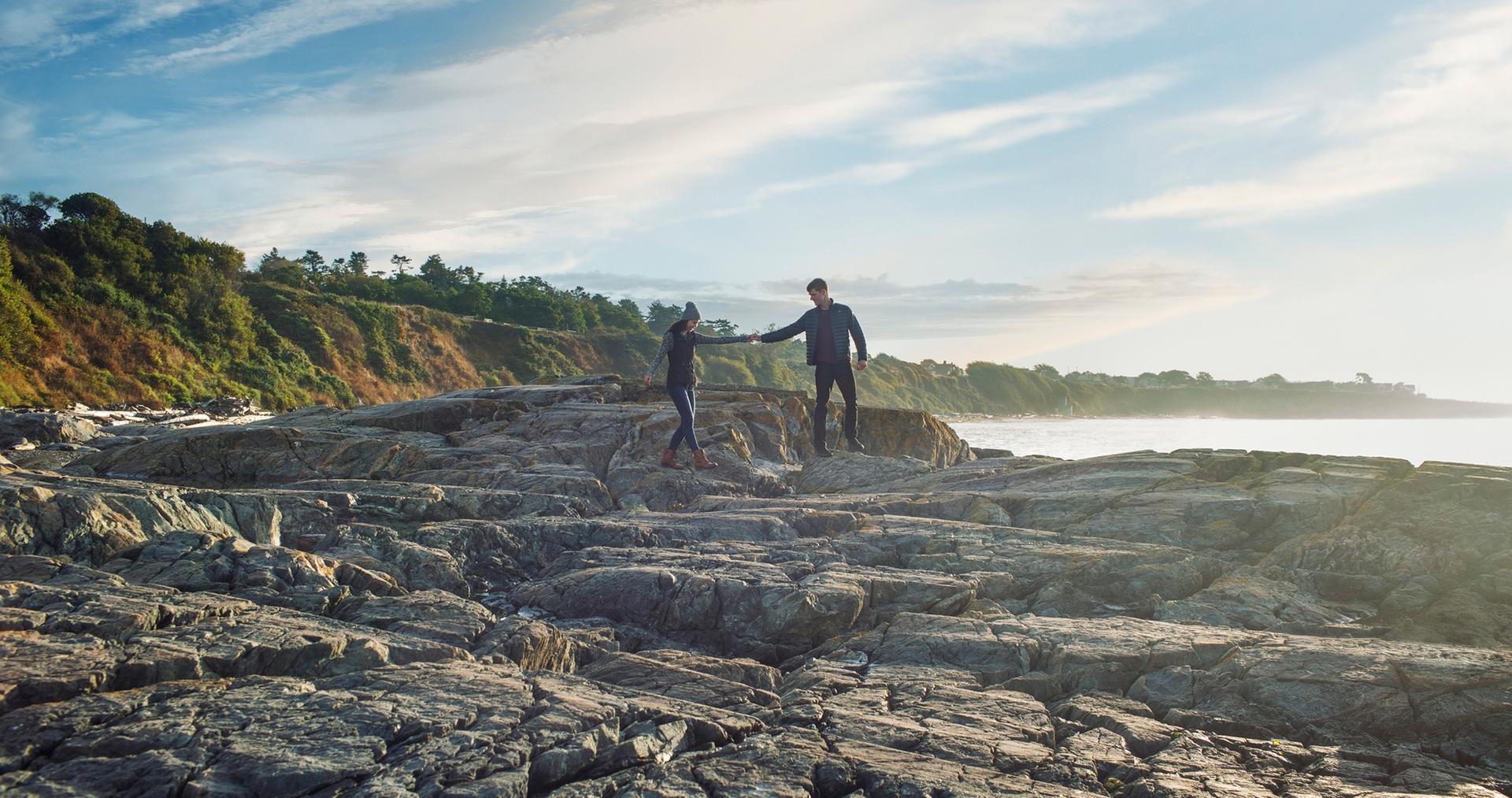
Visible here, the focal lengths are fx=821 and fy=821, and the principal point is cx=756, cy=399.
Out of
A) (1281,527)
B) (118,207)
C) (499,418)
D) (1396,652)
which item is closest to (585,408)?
(499,418)

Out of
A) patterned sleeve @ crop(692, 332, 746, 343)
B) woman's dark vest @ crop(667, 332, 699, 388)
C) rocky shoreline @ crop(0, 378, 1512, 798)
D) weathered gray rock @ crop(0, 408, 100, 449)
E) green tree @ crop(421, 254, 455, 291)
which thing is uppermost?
green tree @ crop(421, 254, 455, 291)

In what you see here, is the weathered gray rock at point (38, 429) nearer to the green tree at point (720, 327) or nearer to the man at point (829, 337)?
the man at point (829, 337)

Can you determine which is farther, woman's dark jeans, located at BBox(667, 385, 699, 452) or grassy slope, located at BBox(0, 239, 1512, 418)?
grassy slope, located at BBox(0, 239, 1512, 418)

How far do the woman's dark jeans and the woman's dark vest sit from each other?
69 millimetres

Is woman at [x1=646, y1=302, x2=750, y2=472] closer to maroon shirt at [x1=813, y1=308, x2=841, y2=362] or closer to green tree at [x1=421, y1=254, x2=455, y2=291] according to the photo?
maroon shirt at [x1=813, y1=308, x2=841, y2=362]

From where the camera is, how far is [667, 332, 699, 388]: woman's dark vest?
1369 centimetres

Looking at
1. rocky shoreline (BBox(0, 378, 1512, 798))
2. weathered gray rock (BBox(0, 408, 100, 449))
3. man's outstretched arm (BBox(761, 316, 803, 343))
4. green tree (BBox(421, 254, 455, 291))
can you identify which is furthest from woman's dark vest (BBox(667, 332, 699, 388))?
green tree (BBox(421, 254, 455, 291))

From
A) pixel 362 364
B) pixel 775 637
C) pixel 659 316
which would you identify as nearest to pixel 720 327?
pixel 659 316

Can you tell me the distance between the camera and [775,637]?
274 inches

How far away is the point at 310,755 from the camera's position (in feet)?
13.4

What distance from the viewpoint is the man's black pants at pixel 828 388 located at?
46.6 ft

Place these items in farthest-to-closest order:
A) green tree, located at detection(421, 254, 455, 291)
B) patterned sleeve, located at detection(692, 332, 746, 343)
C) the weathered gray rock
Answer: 1. green tree, located at detection(421, 254, 455, 291)
2. the weathered gray rock
3. patterned sleeve, located at detection(692, 332, 746, 343)

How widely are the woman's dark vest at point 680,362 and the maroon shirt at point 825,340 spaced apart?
7.21 ft

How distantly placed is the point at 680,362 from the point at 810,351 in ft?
7.45
